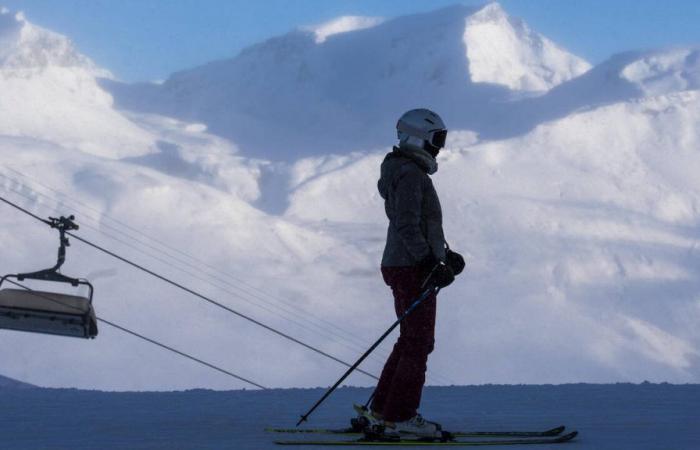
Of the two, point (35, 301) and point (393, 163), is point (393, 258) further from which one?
point (35, 301)

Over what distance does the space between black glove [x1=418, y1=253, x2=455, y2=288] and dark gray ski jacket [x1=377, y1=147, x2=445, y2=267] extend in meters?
0.05

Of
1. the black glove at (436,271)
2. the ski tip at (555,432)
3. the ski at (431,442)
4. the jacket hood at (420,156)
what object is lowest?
the ski at (431,442)

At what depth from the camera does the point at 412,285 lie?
21.7ft

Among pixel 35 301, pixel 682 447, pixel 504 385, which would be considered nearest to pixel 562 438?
pixel 682 447

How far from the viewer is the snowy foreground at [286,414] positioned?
22.1 feet

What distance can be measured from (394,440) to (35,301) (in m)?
5.05

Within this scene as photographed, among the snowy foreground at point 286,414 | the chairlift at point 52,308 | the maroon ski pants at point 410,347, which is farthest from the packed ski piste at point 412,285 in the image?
the chairlift at point 52,308

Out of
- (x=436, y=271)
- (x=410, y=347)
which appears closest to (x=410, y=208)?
(x=436, y=271)

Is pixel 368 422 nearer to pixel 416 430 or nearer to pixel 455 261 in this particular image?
pixel 416 430

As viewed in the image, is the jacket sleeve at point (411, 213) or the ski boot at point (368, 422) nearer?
the jacket sleeve at point (411, 213)

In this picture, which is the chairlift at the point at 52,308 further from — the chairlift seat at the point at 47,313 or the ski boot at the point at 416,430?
the ski boot at the point at 416,430

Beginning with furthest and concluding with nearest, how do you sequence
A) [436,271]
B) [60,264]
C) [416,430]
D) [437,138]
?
[60,264] → [437,138] → [416,430] → [436,271]

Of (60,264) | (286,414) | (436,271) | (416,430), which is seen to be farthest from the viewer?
(60,264)

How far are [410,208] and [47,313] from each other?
516 centimetres
